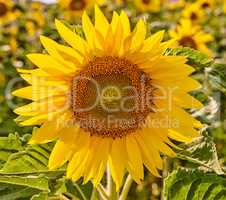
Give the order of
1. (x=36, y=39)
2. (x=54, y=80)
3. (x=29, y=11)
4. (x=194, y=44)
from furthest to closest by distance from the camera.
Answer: (x=29, y=11) < (x=36, y=39) < (x=194, y=44) < (x=54, y=80)

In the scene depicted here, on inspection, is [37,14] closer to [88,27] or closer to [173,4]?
[173,4]

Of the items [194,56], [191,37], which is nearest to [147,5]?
[191,37]

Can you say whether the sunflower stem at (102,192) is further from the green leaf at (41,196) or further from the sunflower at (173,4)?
the sunflower at (173,4)

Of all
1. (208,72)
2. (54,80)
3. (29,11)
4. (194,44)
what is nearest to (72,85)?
(54,80)

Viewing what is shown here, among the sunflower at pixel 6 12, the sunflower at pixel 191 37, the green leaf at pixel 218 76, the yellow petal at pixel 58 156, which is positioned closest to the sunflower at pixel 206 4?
the sunflower at pixel 191 37

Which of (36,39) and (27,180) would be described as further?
(36,39)

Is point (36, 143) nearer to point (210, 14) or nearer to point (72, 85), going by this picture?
point (72, 85)

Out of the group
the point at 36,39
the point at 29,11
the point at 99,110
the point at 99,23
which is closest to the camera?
the point at 99,23
